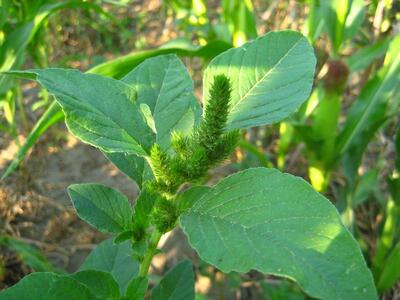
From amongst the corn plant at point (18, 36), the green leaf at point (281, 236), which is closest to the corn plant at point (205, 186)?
the green leaf at point (281, 236)

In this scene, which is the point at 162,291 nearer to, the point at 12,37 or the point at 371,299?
the point at 371,299

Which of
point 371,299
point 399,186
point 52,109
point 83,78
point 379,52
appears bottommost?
point 399,186

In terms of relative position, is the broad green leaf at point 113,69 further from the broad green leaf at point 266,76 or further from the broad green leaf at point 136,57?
the broad green leaf at point 266,76

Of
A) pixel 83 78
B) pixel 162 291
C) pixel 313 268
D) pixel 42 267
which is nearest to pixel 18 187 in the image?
pixel 42 267

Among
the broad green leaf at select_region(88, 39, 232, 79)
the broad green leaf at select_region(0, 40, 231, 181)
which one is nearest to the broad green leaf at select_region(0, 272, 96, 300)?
the broad green leaf at select_region(0, 40, 231, 181)

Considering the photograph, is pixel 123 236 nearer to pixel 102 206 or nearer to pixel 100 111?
pixel 102 206


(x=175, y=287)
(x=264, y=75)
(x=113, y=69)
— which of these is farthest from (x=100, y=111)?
(x=113, y=69)

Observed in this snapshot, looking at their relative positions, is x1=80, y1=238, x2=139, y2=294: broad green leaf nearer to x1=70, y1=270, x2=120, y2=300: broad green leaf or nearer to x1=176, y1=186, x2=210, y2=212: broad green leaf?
x1=70, y1=270, x2=120, y2=300: broad green leaf
